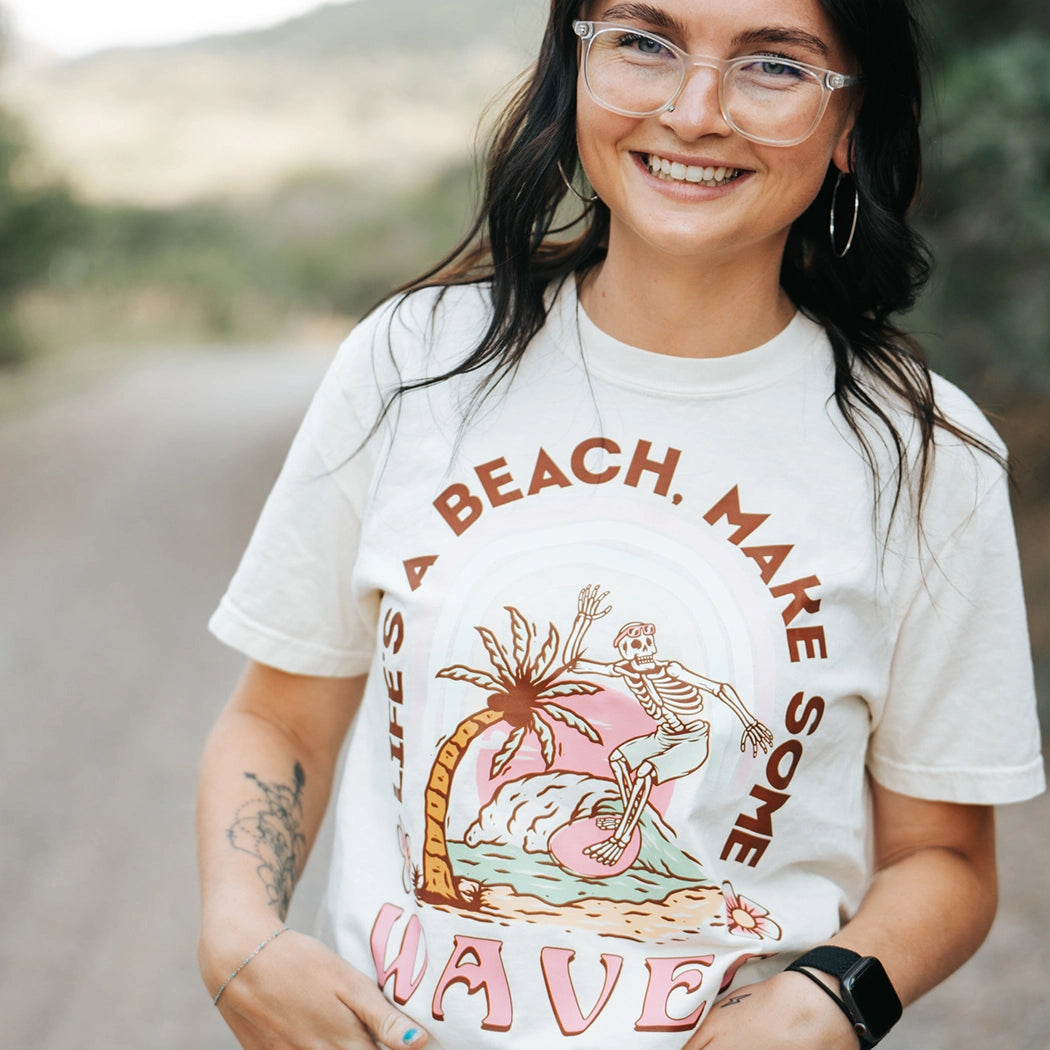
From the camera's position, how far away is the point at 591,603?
1.37 metres

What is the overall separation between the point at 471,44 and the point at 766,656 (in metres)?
28.6

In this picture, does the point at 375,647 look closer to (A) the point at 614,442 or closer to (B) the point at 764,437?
(A) the point at 614,442

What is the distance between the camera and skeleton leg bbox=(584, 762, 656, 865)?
1348 mm

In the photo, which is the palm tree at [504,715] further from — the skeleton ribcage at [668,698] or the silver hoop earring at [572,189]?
the silver hoop earring at [572,189]

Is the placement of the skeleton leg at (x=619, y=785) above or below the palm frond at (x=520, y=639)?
below

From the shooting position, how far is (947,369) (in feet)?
16.7

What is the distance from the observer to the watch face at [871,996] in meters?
1.37

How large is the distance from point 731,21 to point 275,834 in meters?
1.12

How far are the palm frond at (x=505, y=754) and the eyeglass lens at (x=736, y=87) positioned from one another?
695 mm

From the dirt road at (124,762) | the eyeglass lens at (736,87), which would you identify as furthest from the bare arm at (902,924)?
the dirt road at (124,762)

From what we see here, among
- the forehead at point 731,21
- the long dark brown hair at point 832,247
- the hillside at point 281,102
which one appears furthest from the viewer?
the hillside at point 281,102

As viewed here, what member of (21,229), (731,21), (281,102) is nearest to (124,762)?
(731,21)

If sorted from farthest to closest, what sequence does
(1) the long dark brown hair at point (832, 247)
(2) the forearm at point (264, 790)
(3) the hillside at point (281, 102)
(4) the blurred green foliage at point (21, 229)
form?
(3) the hillside at point (281, 102) → (4) the blurred green foliage at point (21, 229) → (2) the forearm at point (264, 790) → (1) the long dark brown hair at point (832, 247)

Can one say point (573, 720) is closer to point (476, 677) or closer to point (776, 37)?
point (476, 677)
